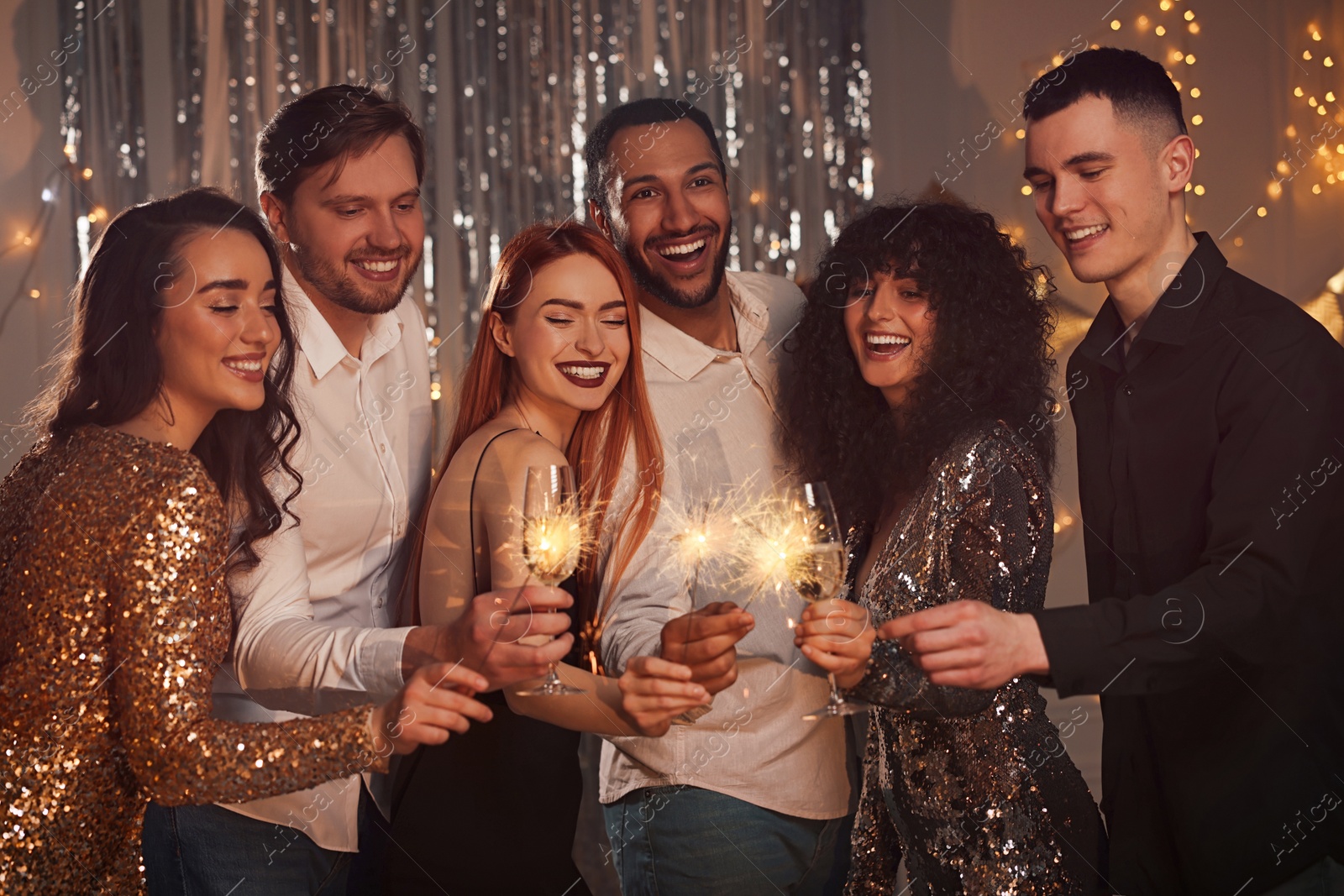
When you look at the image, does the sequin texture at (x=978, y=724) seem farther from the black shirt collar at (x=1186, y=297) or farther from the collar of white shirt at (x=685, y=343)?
the collar of white shirt at (x=685, y=343)

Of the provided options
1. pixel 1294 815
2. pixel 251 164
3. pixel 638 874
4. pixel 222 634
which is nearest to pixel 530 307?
pixel 222 634

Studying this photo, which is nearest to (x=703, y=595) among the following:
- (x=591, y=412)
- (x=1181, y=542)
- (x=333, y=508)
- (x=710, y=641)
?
(x=591, y=412)

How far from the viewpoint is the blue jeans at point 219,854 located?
1.59 meters

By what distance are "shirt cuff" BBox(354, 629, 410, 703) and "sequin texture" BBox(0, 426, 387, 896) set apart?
0.90 ft

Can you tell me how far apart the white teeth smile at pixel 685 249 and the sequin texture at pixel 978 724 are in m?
0.63

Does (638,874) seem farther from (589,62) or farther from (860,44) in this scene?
(860,44)

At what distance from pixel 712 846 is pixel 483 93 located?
8.96 feet

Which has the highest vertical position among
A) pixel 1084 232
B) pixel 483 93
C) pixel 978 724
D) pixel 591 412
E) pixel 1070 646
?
pixel 483 93

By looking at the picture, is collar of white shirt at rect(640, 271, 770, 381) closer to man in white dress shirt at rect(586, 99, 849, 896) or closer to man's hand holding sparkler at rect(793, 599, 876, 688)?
man in white dress shirt at rect(586, 99, 849, 896)

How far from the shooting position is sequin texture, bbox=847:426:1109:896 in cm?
148

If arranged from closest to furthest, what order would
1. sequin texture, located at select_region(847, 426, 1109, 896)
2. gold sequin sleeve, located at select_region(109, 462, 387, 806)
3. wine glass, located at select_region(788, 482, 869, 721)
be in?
gold sequin sleeve, located at select_region(109, 462, 387, 806)
wine glass, located at select_region(788, 482, 869, 721)
sequin texture, located at select_region(847, 426, 1109, 896)

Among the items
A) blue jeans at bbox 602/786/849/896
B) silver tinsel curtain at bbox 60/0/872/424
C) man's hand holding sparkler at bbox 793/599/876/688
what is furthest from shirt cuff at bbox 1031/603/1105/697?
silver tinsel curtain at bbox 60/0/872/424

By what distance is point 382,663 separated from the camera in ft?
5.21

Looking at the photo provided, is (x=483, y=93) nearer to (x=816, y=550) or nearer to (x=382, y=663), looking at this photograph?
(x=382, y=663)
